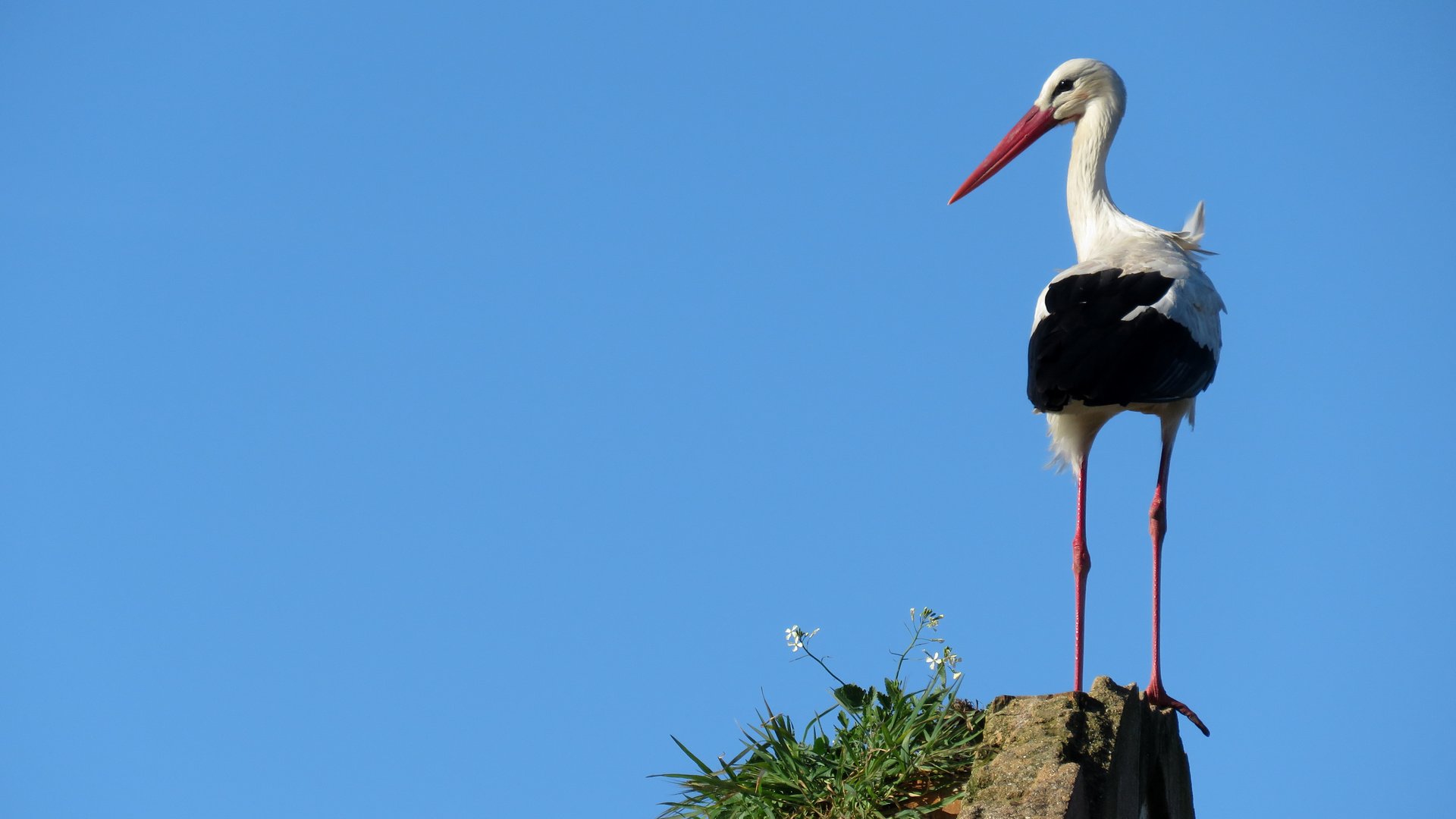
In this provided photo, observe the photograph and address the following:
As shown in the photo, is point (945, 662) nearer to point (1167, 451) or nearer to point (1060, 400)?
point (1060, 400)

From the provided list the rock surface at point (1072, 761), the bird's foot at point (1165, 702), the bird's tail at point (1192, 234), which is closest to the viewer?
the rock surface at point (1072, 761)

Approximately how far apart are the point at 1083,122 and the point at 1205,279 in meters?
1.68

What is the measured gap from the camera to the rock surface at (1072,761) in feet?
13.1

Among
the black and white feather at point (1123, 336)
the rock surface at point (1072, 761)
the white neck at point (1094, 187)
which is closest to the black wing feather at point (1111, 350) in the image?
the black and white feather at point (1123, 336)

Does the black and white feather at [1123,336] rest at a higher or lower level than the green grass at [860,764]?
higher

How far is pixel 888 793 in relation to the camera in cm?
461

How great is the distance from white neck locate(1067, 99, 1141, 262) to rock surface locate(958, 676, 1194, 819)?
400 centimetres

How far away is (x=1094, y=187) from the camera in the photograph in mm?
8578

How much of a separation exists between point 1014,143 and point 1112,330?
117 inches

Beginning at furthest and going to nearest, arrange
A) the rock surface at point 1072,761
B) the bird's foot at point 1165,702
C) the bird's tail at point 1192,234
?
the bird's tail at point 1192,234, the bird's foot at point 1165,702, the rock surface at point 1072,761

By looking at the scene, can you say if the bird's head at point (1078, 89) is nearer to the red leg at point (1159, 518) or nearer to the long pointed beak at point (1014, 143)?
the long pointed beak at point (1014, 143)

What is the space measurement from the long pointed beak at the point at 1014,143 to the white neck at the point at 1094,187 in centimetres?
28

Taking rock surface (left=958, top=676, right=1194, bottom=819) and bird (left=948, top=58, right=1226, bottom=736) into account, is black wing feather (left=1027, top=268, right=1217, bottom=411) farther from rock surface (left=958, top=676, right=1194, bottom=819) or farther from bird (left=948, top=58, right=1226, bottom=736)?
rock surface (left=958, top=676, right=1194, bottom=819)

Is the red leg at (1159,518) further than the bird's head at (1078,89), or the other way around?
the bird's head at (1078,89)
